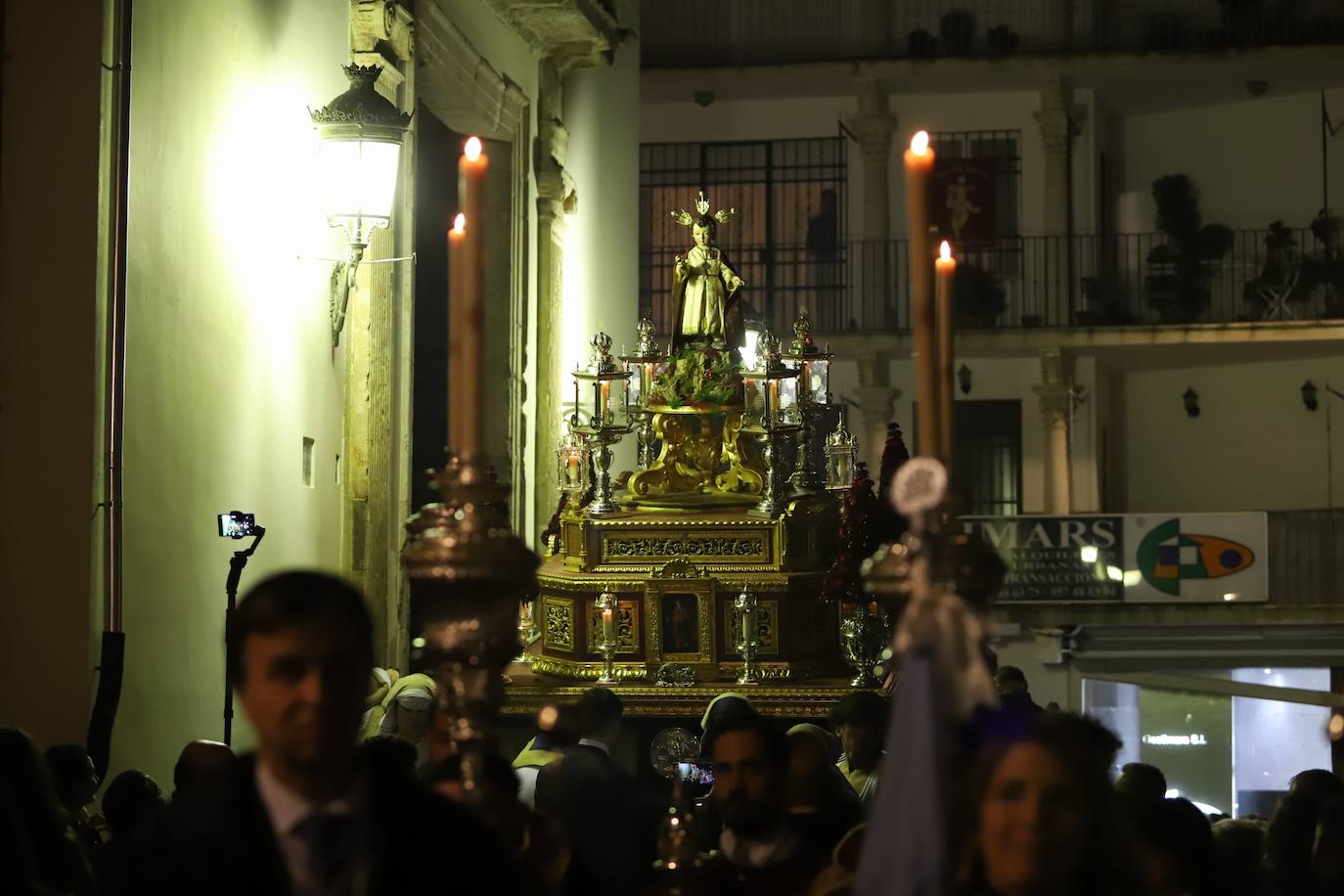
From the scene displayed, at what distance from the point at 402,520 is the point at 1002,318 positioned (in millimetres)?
16283

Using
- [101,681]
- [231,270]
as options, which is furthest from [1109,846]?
[231,270]

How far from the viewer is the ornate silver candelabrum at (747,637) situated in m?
11.3

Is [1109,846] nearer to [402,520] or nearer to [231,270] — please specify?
[231,270]

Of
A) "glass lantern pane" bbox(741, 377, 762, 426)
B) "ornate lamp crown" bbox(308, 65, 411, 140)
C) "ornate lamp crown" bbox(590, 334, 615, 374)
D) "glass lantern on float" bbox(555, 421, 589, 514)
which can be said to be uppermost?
"ornate lamp crown" bbox(308, 65, 411, 140)

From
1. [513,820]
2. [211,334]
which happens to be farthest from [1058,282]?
[513,820]

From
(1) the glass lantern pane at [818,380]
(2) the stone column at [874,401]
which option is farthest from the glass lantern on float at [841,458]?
(2) the stone column at [874,401]

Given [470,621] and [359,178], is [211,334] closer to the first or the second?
[359,178]

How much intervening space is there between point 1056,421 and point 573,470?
52.3ft

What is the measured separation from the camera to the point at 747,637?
1128 cm

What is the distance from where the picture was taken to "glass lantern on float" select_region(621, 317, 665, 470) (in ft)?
39.9

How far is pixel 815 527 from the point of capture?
38.9ft

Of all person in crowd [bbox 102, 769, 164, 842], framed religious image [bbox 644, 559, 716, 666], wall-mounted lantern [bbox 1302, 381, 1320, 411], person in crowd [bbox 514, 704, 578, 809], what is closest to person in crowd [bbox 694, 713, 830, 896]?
person in crowd [bbox 514, 704, 578, 809]

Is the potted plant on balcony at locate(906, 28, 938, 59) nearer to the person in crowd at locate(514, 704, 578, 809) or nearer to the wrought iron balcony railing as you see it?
the wrought iron balcony railing

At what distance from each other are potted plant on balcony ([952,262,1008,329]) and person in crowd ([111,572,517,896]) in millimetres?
24742
